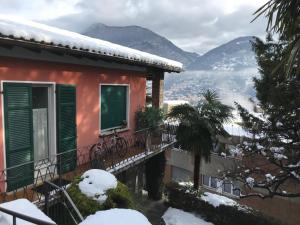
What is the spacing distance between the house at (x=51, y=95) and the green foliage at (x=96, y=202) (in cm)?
66

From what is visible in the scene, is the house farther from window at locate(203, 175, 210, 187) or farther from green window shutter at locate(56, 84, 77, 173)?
window at locate(203, 175, 210, 187)

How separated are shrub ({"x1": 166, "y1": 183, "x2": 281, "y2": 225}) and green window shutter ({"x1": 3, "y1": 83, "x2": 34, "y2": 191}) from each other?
7202 mm

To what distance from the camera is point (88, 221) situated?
3590 mm

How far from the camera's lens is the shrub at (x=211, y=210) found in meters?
11.3

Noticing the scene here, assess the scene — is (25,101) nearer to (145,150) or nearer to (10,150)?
(10,150)

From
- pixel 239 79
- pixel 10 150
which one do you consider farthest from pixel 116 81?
pixel 239 79

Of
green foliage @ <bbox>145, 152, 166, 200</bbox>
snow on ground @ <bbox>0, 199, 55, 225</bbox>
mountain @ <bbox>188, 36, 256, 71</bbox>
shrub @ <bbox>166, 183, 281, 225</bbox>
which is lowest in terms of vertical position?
shrub @ <bbox>166, 183, 281, 225</bbox>

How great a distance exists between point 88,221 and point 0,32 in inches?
140

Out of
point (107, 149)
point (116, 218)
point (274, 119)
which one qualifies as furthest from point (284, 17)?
point (274, 119)

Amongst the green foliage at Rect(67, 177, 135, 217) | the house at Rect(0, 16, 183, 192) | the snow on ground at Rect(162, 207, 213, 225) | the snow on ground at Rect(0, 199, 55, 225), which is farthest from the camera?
the snow on ground at Rect(162, 207, 213, 225)

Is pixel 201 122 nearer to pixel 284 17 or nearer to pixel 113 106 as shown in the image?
pixel 113 106

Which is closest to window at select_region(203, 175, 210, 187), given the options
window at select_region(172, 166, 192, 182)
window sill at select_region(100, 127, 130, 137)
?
window at select_region(172, 166, 192, 182)

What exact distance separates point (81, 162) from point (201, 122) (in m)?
→ 4.69

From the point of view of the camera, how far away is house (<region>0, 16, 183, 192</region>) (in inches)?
253
